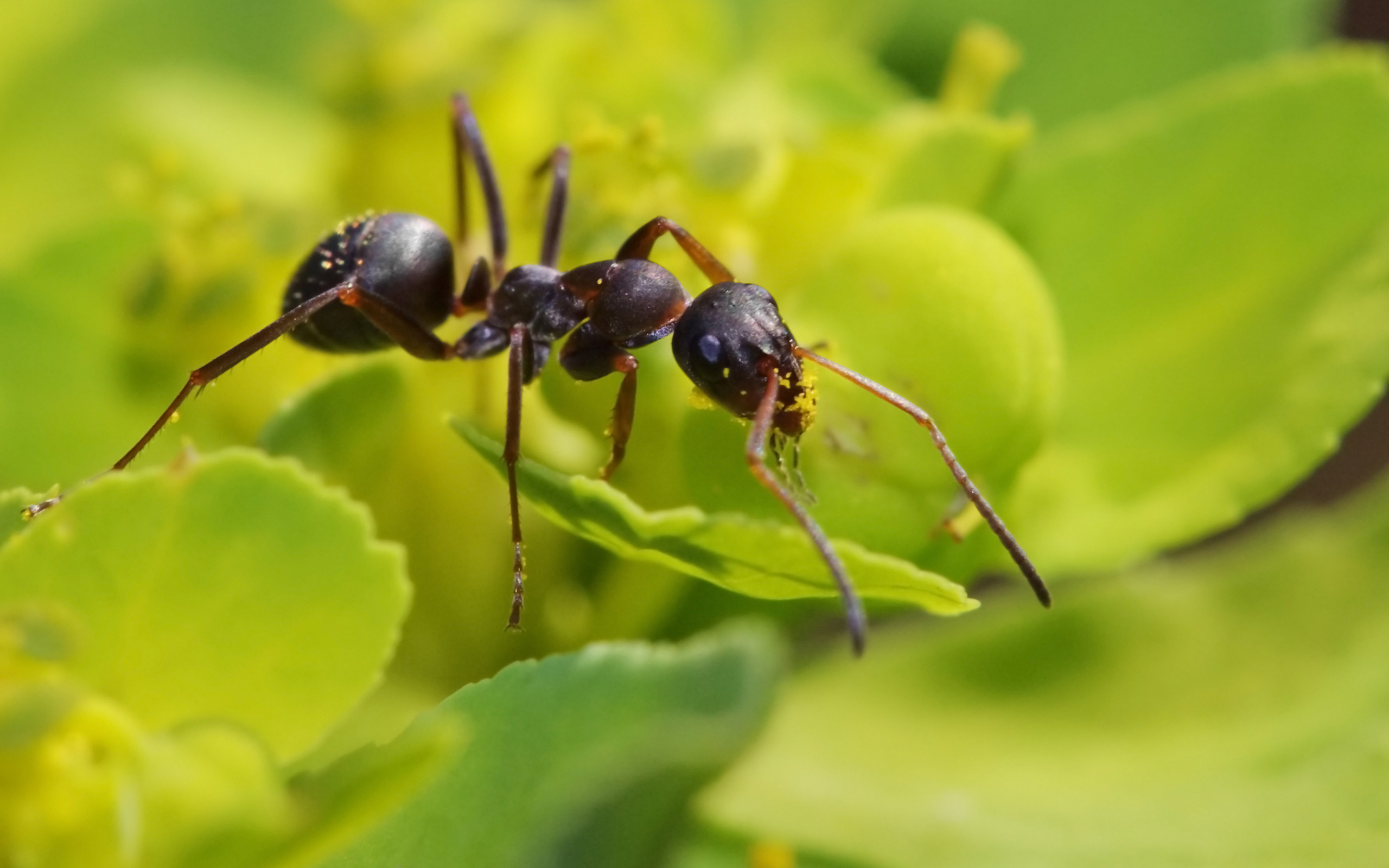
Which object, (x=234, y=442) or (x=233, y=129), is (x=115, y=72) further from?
(x=234, y=442)

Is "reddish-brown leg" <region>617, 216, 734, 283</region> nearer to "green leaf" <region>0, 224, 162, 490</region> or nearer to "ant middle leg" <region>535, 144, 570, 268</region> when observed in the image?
"ant middle leg" <region>535, 144, 570, 268</region>

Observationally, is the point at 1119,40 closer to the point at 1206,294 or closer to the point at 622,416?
the point at 1206,294

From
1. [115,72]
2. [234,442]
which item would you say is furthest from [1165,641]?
[115,72]

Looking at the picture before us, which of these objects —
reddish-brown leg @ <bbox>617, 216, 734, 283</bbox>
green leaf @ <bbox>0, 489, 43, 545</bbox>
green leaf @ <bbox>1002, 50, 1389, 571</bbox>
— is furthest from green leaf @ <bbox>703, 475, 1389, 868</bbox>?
green leaf @ <bbox>0, 489, 43, 545</bbox>

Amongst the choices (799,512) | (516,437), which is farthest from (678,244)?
(799,512)

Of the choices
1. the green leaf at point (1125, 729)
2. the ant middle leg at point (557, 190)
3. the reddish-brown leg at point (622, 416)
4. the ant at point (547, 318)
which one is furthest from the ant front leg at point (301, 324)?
the green leaf at point (1125, 729)
